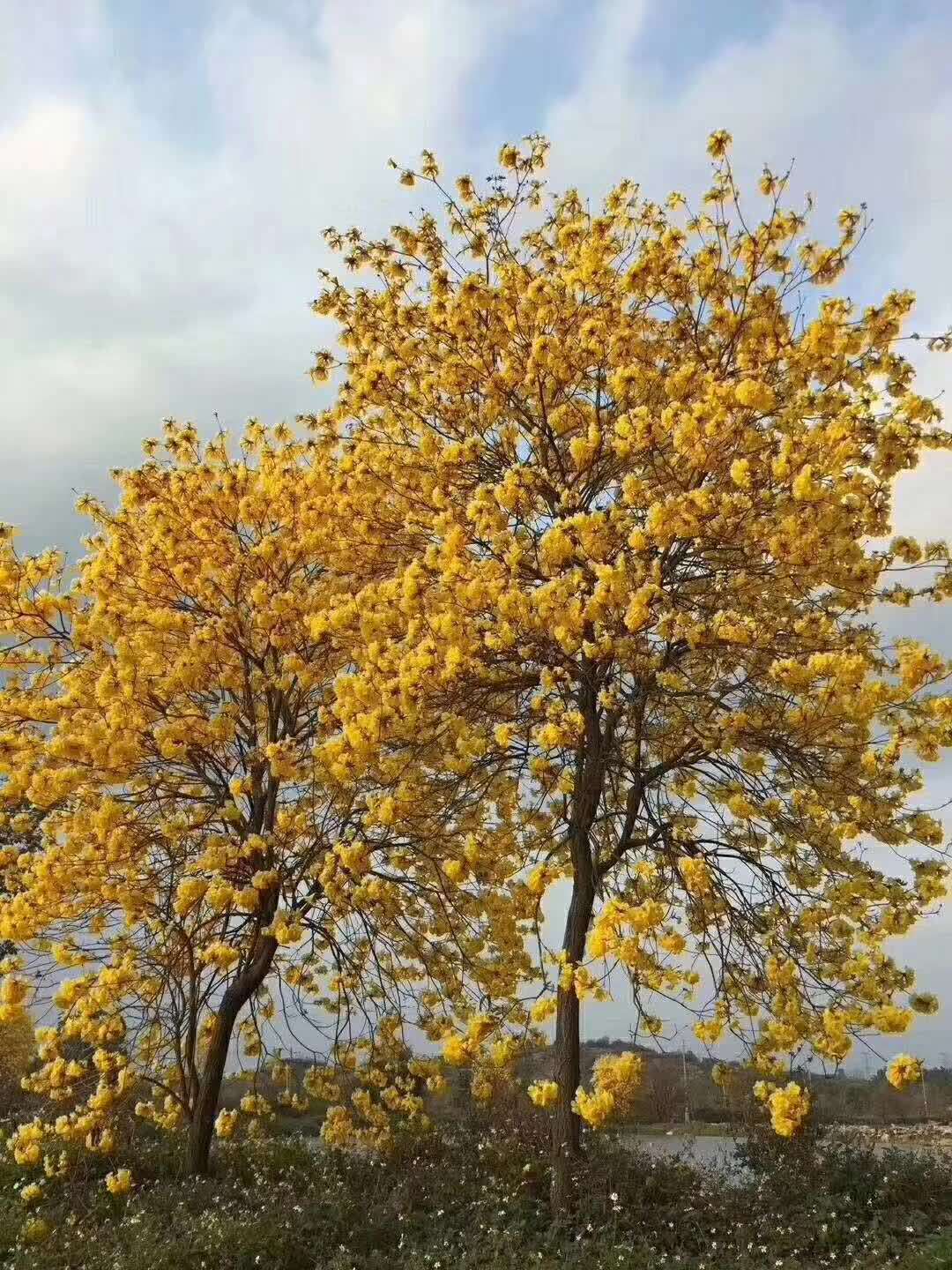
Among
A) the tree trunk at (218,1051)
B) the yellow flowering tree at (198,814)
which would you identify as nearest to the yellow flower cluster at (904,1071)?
the yellow flowering tree at (198,814)

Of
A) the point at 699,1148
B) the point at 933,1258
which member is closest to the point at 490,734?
the point at 933,1258

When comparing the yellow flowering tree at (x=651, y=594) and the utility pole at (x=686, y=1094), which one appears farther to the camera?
the utility pole at (x=686, y=1094)

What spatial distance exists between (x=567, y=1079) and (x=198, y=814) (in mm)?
4282

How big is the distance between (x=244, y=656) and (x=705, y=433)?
4744 mm

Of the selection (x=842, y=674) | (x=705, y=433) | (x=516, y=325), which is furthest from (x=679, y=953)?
(x=516, y=325)

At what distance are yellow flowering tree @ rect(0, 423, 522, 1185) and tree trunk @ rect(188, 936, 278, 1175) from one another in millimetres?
20

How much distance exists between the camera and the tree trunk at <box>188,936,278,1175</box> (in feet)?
28.6

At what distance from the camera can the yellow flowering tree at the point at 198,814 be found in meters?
7.33

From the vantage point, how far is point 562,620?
614 cm

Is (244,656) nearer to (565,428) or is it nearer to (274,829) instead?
(274,829)

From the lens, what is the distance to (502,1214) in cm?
655

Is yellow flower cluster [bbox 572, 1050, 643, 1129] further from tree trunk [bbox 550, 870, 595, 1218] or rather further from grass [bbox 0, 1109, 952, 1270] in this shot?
grass [bbox 0, 1109, 952, 1270]

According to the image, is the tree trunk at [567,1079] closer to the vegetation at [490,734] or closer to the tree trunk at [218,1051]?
the vegetation at [490,734]

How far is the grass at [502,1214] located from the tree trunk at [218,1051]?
0.96ft
